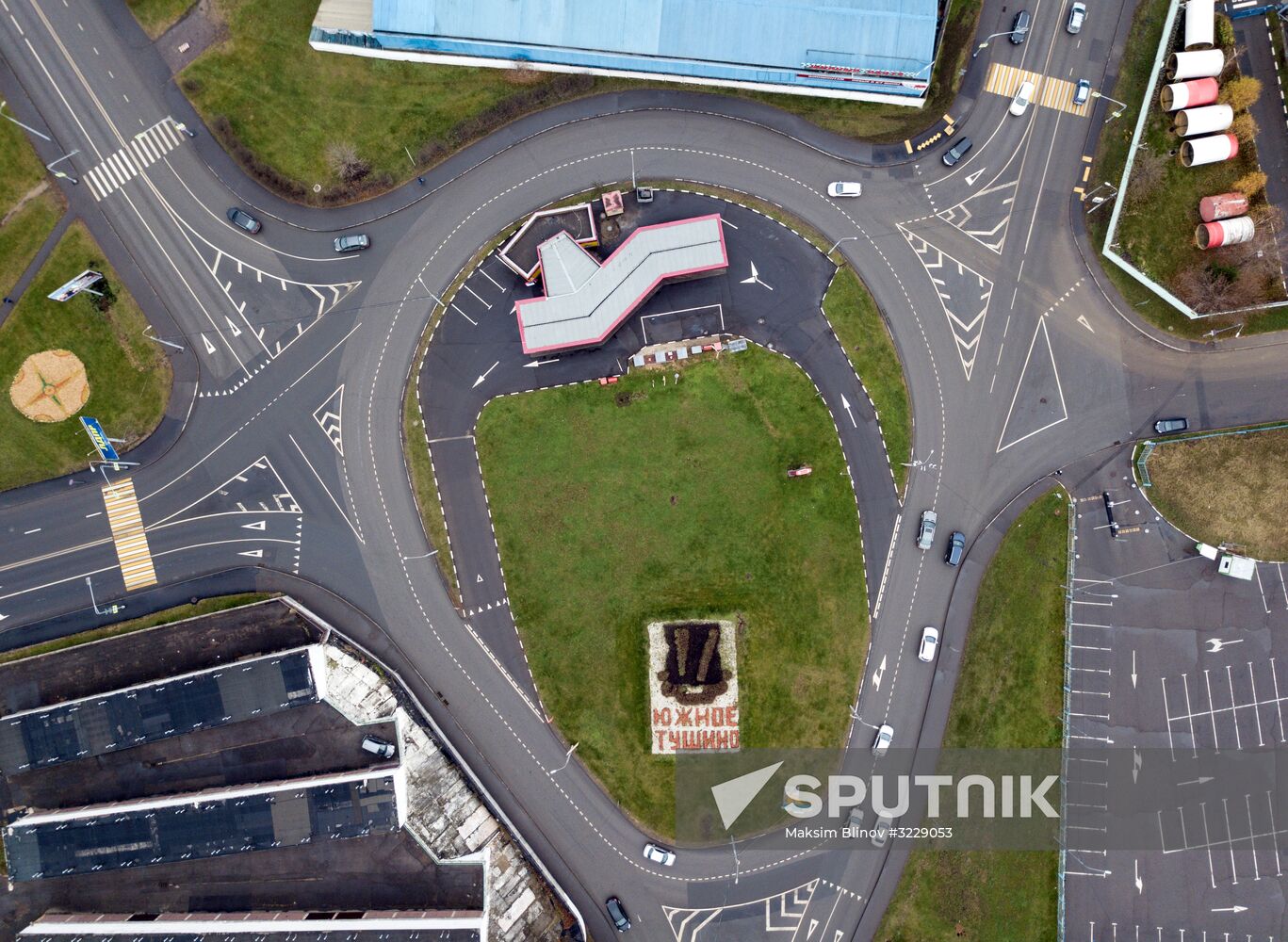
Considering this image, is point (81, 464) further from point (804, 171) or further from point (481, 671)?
point (804, 171)

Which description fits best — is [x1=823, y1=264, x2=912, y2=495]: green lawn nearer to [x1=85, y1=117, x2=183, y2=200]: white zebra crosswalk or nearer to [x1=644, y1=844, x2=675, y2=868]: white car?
[x1=644, y1=844, x2=675, y2=868]: white car

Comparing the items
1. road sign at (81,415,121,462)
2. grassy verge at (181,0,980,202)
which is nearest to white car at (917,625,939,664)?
grassy verge at (181,0,980,202)

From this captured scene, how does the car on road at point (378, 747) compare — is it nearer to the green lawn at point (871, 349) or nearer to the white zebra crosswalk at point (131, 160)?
the green lawn at point (871, 349)

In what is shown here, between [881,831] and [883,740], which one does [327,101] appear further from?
[881,831]

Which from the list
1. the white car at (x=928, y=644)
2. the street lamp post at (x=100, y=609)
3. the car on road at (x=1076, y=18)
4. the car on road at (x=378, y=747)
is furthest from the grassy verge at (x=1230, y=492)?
the street lamp post at (x=100, y=609)

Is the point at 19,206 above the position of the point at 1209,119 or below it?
above

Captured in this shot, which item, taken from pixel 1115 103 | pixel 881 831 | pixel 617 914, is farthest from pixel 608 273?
pixel 617 914
